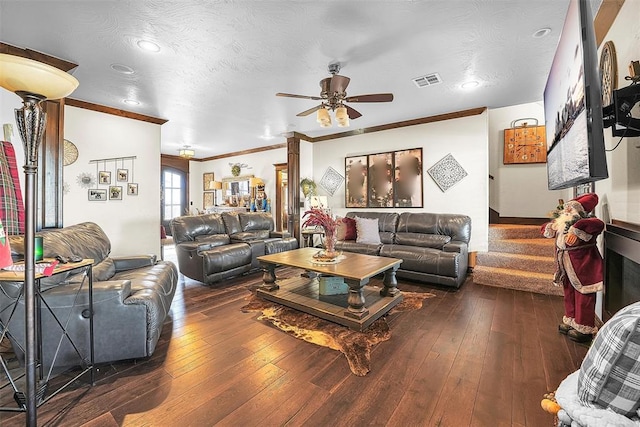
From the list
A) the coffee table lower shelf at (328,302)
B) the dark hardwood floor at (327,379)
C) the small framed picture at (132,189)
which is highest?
the small framed picture at (132,189)

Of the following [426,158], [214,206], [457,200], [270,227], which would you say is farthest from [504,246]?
[214,206]

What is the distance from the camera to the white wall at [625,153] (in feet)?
5.72

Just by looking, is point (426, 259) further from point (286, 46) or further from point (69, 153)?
point (69, 153)

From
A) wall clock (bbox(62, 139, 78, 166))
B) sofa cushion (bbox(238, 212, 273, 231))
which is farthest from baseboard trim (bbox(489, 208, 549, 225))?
wall clock (bbox(62, 139, 78, 166))

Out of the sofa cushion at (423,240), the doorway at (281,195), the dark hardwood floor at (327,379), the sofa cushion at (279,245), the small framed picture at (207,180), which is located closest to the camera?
the dark hardwood floor at (327,379)

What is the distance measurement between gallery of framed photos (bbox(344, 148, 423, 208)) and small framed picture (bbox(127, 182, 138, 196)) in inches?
154

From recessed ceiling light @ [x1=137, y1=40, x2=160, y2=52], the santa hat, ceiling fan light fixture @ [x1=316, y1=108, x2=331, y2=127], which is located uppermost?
recessed ceiling light @ [x1=137, y1=40, x2=160, y2=52]

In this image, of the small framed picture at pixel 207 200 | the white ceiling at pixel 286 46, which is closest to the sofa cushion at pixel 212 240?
the white ceiling at pixel 286 46

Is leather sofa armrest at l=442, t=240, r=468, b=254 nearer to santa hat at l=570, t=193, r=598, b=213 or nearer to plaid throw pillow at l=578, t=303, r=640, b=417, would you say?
santa hat at l=570, t=193, r=598, b=213

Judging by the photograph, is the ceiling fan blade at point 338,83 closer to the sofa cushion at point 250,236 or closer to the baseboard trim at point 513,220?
the sofa cushion at point 250,236

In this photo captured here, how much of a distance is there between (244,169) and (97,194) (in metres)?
4.26

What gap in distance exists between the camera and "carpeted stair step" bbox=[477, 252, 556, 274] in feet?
12.2

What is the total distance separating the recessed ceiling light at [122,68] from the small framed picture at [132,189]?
6.49 ft

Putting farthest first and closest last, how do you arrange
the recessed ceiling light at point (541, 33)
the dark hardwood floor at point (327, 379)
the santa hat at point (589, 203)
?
1. the recessed ceiling light at point (541, 33)
2. the santa hat at point (589, 203)
3. the dark hardwood floor at point (327, 379)
